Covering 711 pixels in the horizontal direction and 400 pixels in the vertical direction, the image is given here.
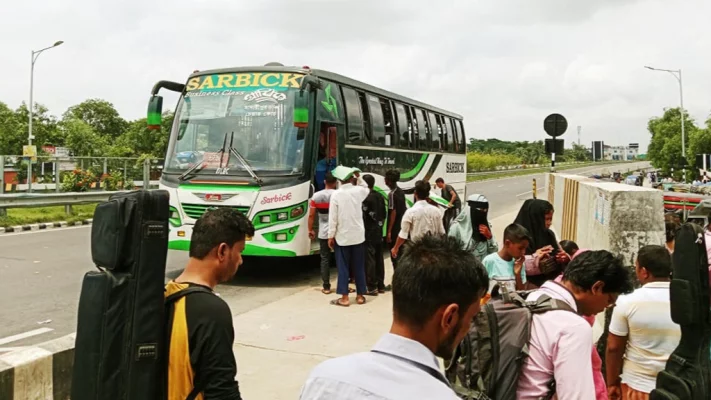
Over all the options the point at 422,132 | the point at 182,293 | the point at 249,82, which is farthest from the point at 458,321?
the point at 422,132

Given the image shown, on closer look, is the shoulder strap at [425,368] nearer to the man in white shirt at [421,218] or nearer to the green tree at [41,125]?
the man in white shirt at [421,218]

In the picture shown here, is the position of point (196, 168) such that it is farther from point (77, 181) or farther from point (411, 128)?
point (77, 181)

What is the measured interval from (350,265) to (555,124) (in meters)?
6.12

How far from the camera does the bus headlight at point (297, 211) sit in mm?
9242

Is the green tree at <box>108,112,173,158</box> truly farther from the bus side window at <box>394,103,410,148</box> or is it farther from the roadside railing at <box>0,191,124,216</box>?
the bus side window at <box>394,103,410,148</box>

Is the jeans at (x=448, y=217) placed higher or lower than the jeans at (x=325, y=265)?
higher

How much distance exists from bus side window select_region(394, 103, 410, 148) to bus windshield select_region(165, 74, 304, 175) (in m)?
4.58

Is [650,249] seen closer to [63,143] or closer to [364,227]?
[364,227]

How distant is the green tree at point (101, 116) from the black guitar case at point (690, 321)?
6886 cm

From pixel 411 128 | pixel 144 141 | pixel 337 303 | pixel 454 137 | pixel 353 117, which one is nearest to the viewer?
pixel 337 303

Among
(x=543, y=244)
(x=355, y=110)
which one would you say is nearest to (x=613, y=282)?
(x=543, y=244)

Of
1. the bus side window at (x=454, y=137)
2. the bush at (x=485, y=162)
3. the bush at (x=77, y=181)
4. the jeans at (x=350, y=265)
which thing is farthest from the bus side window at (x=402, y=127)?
the bush at (x=485, y=162)

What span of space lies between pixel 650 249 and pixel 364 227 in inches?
200

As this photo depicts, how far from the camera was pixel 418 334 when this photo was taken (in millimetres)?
1526
